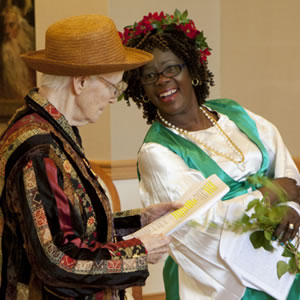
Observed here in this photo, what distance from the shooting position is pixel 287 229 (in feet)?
8.46

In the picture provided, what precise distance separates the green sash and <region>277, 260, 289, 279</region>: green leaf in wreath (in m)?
0.14

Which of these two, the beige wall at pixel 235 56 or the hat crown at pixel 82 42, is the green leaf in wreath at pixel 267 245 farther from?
the beige wall at pixel 235 56

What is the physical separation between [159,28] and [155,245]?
4.40 feet

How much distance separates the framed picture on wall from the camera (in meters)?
5.12

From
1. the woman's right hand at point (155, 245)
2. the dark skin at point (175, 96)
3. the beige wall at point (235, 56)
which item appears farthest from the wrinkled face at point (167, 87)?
the beige wall at point (235, 56)

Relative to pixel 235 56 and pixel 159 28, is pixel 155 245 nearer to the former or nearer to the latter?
pixel 159 28

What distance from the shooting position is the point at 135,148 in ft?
15.6

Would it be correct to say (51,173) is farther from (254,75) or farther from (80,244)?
(254,75)

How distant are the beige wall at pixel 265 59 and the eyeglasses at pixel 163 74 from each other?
1.51 meters

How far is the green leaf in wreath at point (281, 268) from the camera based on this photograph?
2.62 metres

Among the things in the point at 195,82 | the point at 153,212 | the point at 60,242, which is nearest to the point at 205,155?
the point at 195,82

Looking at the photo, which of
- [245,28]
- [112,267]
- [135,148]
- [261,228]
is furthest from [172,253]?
[245,28]

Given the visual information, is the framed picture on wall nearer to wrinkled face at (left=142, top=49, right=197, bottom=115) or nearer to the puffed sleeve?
wrinkled face at (left=142, top=49, right=197, bottom=115)

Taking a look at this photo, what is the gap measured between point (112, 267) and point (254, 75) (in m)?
3.11
